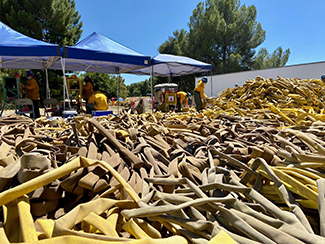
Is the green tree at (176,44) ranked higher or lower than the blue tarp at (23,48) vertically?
higher

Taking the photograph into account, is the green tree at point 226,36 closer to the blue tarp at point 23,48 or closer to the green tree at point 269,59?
the green tree at point 269,59

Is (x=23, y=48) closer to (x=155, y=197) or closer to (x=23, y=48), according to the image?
(x=23, y=48)

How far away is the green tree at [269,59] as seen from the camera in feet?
98.2

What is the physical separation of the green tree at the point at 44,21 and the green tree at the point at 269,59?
25.5 metres

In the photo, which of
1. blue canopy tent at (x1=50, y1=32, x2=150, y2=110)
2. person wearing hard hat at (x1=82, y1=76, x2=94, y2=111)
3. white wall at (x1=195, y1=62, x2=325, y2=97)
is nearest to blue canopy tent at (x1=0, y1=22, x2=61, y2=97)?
blue canopy tent at (x1=50, y1=32, x2=150, y2=110)

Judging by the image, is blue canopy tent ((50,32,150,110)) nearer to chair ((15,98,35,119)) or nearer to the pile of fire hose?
chair ((15,98,35,119))

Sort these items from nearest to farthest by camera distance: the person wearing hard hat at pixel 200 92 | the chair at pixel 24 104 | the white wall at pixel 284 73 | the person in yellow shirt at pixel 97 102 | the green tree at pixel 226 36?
the chair at pixel 24 104
the person in yellow shirt at pixel 97 102
the person wearing hard hat at pixel 200 92
the white wall at pixel 284 73
the green tree at pixel 226 36

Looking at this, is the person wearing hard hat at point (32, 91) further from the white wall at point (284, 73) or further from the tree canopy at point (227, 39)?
the tree canopy at point (227, 39)

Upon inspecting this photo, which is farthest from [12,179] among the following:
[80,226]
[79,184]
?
[80,226]

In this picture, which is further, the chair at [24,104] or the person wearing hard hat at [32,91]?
the person wearing hard hat at [32,91]

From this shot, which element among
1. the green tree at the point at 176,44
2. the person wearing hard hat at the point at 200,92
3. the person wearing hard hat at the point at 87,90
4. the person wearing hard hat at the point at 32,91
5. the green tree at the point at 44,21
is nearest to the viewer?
the person wearing hard hat at the point at 32,91

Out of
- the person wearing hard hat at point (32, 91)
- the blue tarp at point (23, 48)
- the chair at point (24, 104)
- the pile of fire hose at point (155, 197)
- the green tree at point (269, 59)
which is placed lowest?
the pile of fire hose at point (155, 197)

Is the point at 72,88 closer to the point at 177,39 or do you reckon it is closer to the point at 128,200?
the point at 128,200

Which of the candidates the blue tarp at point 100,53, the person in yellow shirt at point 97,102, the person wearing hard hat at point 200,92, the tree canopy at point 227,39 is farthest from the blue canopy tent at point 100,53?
the tree canopy at point 227,39
